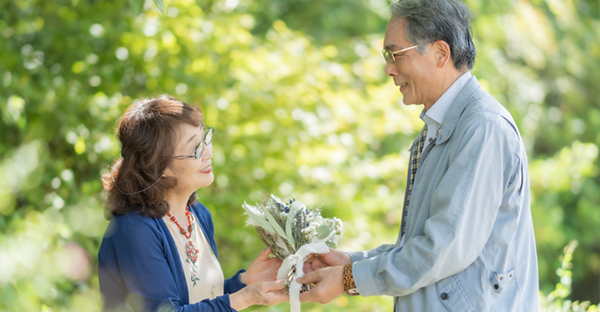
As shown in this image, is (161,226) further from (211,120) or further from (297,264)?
(211,120)

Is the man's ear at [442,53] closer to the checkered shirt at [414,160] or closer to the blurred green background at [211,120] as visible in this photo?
the checkered shirt at [414,160]

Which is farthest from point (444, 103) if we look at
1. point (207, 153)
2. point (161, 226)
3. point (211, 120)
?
point (211, 120)

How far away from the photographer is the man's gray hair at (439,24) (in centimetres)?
201

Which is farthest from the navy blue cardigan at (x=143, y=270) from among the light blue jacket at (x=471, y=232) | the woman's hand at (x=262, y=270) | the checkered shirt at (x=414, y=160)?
the checkered shirt at (x=414, y=160)

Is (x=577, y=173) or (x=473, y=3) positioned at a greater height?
(x=473, y=3)

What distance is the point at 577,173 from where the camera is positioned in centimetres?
564

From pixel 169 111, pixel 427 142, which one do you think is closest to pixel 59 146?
pixel 169 111

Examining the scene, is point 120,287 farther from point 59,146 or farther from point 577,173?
point 577,173

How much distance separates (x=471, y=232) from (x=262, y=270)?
40.2 inches

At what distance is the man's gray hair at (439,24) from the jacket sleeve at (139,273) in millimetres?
1261

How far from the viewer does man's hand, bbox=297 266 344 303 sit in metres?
2.04

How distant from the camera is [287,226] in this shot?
2170 millimetres

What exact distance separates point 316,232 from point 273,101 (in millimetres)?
2405

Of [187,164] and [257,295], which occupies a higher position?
[187,164]
